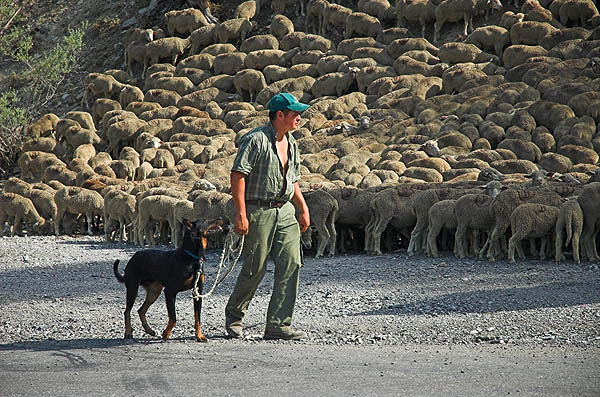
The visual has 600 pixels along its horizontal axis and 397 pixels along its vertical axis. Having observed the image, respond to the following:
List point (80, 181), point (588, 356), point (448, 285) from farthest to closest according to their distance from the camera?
point (80, 181) → point (448, 285) → point (588, 356)

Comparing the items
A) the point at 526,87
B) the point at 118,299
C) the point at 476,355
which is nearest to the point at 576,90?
the point at 526,87

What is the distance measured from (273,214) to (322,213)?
27.0 ft

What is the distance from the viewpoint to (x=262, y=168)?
8.46m

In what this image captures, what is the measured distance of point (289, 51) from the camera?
3466cm

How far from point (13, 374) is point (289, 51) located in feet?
93.7

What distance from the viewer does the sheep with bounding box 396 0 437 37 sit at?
114 feet

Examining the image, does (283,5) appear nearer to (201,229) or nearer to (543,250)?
(543,250)

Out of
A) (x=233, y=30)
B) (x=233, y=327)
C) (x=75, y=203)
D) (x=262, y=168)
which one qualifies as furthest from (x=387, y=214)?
(x=233, y=30)

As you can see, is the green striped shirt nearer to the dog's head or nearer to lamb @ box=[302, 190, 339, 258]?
the dog's head

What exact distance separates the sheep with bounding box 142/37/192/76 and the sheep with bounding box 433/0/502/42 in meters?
10.3

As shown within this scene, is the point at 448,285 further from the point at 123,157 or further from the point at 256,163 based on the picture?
the point at 123,157

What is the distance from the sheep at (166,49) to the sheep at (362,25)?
6761mm

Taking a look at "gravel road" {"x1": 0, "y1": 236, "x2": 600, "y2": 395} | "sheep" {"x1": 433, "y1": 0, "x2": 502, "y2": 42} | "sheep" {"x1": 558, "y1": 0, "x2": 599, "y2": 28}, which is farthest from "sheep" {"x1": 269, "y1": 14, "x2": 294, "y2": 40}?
"gravel road" {"x1": 0, "y1": 236, "x2": 600, "y2": 395}

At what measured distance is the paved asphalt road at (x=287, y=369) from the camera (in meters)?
6.45
